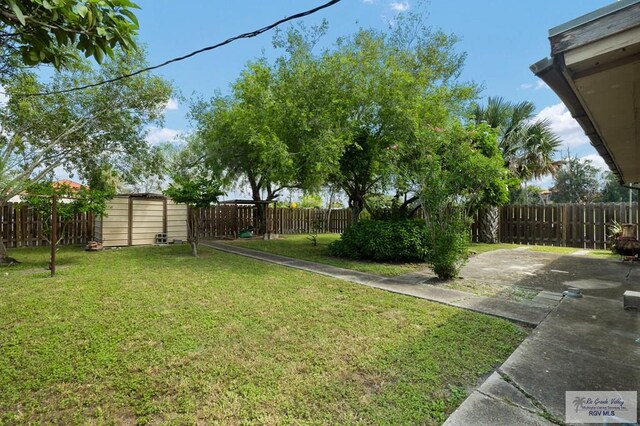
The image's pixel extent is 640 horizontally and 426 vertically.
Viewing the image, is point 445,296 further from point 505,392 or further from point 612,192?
point 612,192

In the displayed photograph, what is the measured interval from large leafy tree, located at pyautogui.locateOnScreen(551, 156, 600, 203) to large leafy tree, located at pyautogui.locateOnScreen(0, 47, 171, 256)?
114 feet

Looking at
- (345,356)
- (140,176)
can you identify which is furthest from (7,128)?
(345,356)

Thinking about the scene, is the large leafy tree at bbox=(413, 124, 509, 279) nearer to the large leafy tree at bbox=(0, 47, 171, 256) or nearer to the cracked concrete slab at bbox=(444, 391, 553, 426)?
the cracked concrete slab at bbox=(444, 391, 553, 426)

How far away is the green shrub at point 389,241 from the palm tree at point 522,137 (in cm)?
647

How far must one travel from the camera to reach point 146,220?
11672 millimetres

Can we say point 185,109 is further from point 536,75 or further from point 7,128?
point 536,75

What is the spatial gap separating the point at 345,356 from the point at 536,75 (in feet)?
8.56

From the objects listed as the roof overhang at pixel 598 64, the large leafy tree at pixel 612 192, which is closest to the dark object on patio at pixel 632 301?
the roof overhang at pixel 598 64

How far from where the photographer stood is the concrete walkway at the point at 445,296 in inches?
149

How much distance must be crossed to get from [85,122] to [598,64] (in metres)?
13.0

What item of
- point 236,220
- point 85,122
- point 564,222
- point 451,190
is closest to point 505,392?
point 451,190

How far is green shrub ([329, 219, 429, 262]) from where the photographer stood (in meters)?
7.54

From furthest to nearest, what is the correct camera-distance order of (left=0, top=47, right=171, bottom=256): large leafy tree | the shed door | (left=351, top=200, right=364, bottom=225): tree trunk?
the shed door, (left=351, top=200, right=364, bottom=225): tree trunk, (left=0, top=47, right=171, bottom=256): large leafy tree

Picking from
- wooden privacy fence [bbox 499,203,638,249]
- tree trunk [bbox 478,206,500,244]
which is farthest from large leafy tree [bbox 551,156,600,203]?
tree trunk [bbox 478,206,500,244]
